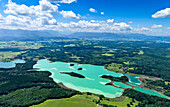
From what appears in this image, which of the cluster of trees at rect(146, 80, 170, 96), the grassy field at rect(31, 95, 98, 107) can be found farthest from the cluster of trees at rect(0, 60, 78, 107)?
the cluster of trees at rect(146, 80, 170, 96)

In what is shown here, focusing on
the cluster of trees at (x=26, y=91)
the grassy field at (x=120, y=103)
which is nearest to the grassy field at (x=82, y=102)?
the grassy field at (x=120, y=103)

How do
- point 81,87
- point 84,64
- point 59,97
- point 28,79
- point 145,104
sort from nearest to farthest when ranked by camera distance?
1. point 145,104
2. point 59,97
3. point 81,87
4. point 28,79
5. point 84,64

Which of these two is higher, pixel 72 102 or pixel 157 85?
pixel 72 102

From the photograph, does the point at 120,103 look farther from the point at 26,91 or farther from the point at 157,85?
the point at 26,91

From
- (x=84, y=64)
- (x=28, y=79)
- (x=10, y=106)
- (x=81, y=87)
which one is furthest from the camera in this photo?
(x=84, y=64)

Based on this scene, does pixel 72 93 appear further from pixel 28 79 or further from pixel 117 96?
pixel 28 79

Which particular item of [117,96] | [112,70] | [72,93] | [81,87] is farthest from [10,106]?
[112,70]

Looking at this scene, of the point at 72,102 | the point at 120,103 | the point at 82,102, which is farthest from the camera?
the point at 120,103

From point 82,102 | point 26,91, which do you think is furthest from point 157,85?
point 26,91

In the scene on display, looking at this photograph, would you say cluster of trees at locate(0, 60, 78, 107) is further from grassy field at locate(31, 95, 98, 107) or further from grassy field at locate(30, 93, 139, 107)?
grassy field at locate(30, 93, 139, 107)

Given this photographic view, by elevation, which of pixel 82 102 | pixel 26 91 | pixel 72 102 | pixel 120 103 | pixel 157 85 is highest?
pixel 26 91

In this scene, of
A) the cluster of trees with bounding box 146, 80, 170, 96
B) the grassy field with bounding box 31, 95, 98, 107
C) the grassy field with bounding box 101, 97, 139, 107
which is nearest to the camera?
the grassy field with bounding box 31, 95, 98, 107
